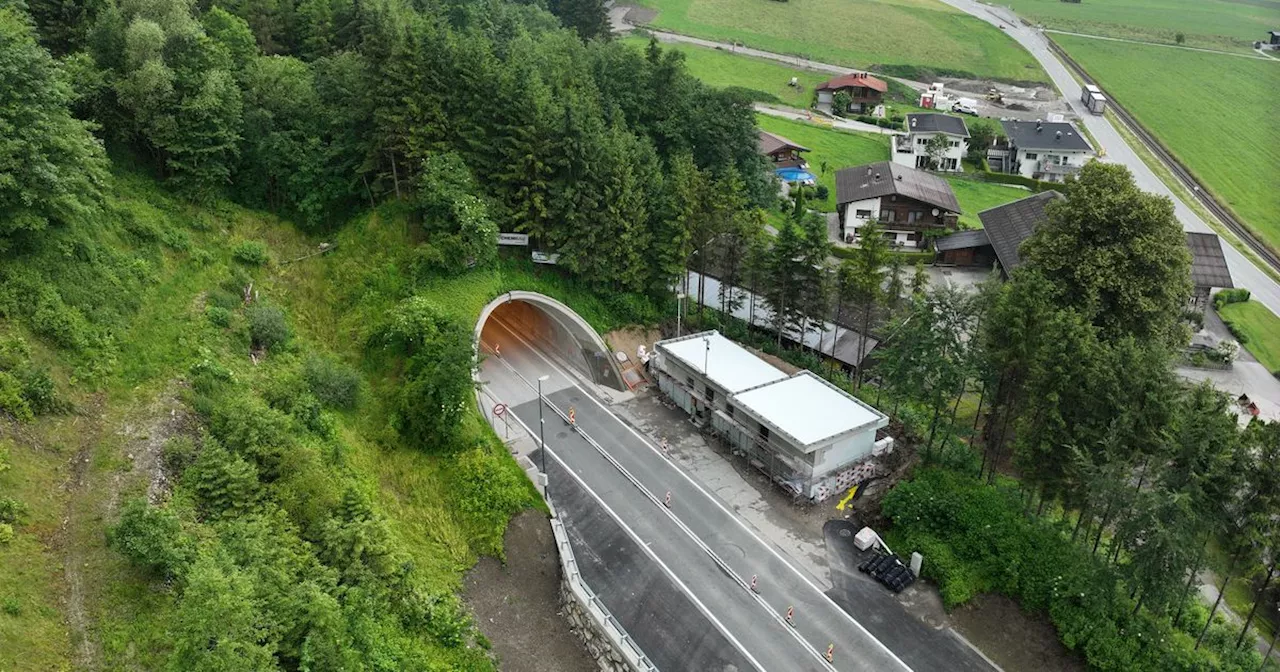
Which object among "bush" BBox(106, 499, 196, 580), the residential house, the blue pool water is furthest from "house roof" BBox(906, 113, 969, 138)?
"bush" BBox(106, 499, 196, 580)

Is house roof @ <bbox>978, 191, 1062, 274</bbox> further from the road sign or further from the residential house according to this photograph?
the road sign

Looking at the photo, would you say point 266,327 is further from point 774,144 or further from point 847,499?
point 774,144

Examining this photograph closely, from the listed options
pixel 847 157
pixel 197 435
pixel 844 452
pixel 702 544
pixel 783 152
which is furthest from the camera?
pixel 847 157

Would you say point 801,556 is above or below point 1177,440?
below

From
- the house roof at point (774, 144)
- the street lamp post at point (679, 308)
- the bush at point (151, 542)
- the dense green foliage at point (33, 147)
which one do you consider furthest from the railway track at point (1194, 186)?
the dense green foliage at point (33, 147)

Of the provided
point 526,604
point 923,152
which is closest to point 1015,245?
point 923,152

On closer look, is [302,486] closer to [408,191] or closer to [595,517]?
[595,517]

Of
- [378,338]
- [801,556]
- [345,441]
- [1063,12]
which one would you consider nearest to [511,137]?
[378,338]

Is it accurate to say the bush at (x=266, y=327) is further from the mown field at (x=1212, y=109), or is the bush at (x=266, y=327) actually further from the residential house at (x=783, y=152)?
the mown field at (x=1212, y=109)
